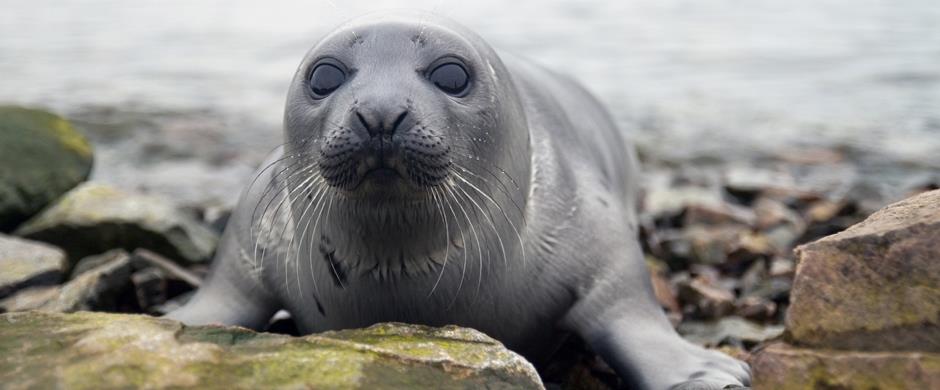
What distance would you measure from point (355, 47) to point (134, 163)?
17.3 feet

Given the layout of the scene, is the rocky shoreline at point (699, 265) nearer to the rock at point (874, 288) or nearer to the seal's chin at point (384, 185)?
the rock at point (874, 288)

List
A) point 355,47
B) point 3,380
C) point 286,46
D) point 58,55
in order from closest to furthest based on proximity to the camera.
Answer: point 3,380 < point 355,47 < point 58,55 < point 286,46

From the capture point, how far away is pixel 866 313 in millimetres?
2193

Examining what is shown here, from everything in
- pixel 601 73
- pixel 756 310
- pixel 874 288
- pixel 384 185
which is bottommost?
pixel 601 73

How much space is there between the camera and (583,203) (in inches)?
150

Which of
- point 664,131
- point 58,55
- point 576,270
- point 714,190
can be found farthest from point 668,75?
point 576,270

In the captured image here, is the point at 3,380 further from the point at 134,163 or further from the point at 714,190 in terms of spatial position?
the point at 134,163

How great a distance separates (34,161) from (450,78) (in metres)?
3.08

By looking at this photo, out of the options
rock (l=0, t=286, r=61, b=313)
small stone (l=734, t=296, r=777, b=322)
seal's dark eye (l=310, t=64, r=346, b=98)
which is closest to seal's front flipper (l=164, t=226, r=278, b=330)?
rock (l=0, t=286, r=61, b=313)

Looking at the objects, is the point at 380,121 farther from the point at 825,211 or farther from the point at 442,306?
the point at 825,211

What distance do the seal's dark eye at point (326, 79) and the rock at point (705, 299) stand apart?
75.0 inches

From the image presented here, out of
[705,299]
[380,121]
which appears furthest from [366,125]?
[705,299]

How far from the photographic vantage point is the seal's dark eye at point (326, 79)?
3145 mm

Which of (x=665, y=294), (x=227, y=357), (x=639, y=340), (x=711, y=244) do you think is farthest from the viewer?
(x=711, y=244)
